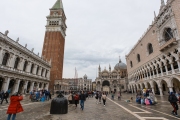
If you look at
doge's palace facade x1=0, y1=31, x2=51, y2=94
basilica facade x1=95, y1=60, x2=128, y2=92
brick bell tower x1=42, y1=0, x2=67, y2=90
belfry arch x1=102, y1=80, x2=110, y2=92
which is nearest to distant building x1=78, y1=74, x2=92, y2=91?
basilica facade x1=95, y1=60, x2=128, y2=92

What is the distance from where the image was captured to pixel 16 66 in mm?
24984

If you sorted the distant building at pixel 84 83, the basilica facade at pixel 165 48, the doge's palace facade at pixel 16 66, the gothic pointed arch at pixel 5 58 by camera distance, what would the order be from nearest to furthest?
1. the basilica facade at pixel 165 48
2. the doge's palace facade at pixel 16 66
3. the gothic pointed arch at pixel 5 58
4. the distant building at pixel 84 83

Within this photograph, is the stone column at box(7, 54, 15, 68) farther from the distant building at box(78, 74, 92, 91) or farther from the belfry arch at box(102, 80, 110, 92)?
the distant building at box(78, 74, 92, 91)

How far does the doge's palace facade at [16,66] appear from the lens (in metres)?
20.5

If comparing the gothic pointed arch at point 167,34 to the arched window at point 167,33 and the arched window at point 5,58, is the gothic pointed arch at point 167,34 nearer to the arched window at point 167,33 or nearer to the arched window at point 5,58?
the arched window at point 167,33

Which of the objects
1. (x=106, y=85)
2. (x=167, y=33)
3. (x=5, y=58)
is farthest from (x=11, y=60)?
(x=106, y=85)

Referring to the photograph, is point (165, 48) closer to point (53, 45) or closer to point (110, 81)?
point (110, 81)

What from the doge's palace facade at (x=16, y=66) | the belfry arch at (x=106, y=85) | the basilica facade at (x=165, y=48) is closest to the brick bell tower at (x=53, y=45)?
the doge's palace facade at (x=16, y=66)

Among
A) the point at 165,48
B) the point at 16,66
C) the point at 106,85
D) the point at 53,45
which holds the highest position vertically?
the point at 53,45

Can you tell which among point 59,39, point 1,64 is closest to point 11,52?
point 1,64

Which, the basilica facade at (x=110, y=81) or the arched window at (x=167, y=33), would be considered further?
the basilica facade at (x=110, y=81)

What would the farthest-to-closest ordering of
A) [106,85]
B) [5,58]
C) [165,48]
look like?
[106,85] → [165,48] → [5,58]

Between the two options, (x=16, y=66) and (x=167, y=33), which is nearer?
(x=167, y=33)

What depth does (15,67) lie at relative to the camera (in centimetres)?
2473
